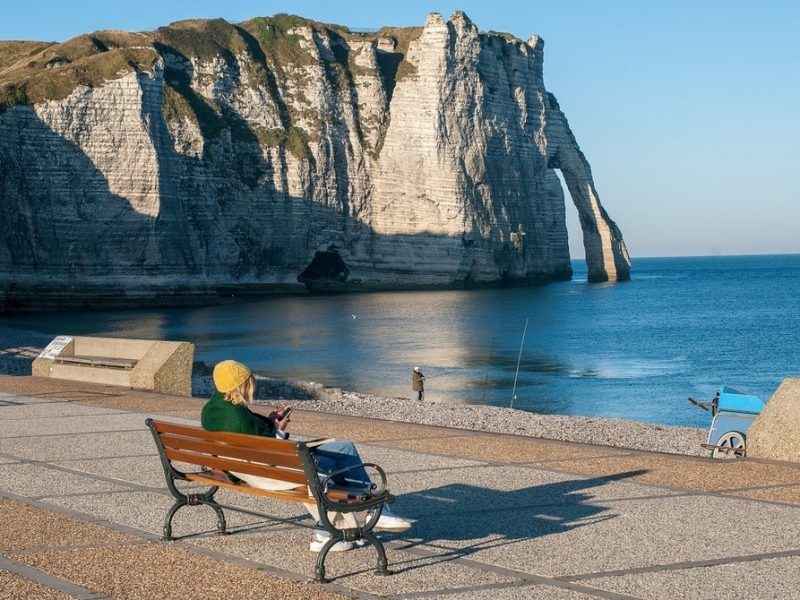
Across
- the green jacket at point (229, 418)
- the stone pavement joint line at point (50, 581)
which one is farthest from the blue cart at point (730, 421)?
the stone pavement joint line at point (50, 581)

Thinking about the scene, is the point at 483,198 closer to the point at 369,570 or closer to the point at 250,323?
the point at 250,323

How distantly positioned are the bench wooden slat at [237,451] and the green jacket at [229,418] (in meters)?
0.16

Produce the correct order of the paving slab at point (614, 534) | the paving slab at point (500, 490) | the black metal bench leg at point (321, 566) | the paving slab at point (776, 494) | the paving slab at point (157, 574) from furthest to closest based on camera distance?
the paving slab at point (776, 494) → the paving slab at point (500, 490) → the paving slab at point (614, 534) → the black metal bench leg at point (321, 566) → the paving slab at point (157, 574)

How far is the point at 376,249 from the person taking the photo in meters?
110

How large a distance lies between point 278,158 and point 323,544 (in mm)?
99387

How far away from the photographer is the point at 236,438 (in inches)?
284

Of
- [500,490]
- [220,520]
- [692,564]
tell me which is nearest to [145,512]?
[220,520]

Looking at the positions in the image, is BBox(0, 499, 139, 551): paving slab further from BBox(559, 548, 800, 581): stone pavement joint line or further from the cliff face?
the cliff face

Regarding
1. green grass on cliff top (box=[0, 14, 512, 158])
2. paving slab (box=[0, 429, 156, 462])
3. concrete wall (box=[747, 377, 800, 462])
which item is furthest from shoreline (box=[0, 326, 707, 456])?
green grass on cliff top (box=[0, 14, 512, 158])

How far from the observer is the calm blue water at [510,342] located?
3728 centimetres

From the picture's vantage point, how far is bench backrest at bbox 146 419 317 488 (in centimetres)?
678

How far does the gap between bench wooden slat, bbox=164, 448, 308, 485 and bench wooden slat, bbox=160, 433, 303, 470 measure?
1.4 inches

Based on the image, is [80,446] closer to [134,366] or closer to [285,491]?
[285,491]

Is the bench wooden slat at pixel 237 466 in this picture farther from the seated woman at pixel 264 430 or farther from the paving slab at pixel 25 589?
the paving slab at pixel 25 589
